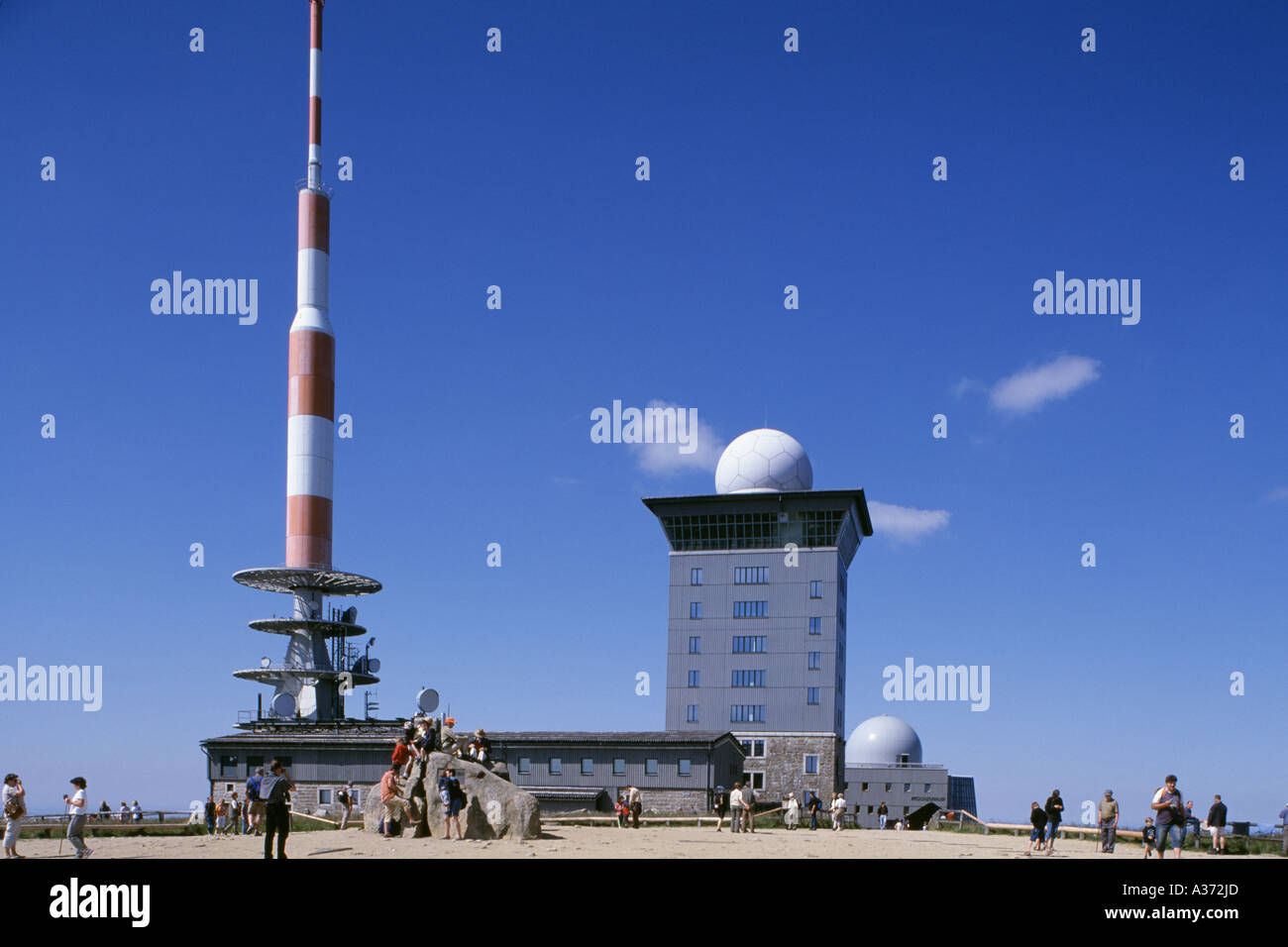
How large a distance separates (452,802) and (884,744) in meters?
70.8

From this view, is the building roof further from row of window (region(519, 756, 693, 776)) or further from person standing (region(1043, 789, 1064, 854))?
person standing (region(1043, 789, 1064, 854))

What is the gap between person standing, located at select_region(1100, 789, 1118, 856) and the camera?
28.5 metres

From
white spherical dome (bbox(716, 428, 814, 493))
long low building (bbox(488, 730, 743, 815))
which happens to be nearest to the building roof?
long low building (bbox(488, 730, 743, 815))

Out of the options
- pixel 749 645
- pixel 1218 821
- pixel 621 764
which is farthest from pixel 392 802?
pixel 749 645

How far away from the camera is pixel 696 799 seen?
59.6m

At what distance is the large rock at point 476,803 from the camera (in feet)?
90.1

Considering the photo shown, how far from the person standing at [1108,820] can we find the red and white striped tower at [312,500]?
1952 inches

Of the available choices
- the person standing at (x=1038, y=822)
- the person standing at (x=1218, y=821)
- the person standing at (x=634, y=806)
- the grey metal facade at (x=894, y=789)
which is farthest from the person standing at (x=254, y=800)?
the grey metal facade at (x=894, y=789)

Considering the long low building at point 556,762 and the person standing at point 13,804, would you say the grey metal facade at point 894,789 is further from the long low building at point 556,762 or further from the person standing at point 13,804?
the person standing at point 13,804

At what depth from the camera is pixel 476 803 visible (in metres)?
27.6
